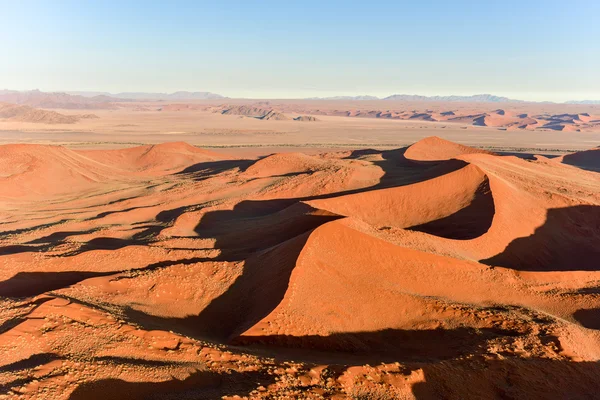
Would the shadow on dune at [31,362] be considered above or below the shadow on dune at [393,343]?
above

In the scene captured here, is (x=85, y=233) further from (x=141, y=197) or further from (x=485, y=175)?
(x=485, y=175)

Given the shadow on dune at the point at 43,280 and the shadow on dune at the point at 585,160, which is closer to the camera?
the shadow on dune at the point at 43,280

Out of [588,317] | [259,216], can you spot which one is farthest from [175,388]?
[259,216]

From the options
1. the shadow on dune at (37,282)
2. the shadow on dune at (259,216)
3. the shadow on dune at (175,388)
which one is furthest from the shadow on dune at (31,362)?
the shadow on dune at (259,216)

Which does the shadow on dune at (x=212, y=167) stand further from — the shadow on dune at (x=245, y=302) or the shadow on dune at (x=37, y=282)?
the shadow on dune at (x=245, y=302)

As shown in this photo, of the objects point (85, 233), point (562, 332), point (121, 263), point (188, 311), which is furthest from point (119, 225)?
point (562, 332)

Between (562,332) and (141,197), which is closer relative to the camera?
(562,332)

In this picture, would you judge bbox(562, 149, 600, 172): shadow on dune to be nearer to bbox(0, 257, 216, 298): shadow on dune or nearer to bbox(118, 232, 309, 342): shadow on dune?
bbox(118, 232, 309, 342): shadow on dune
